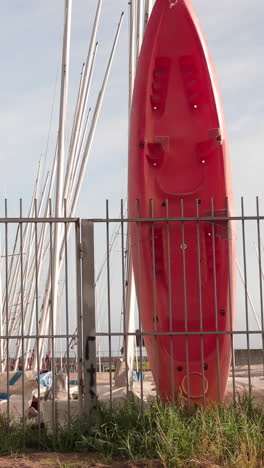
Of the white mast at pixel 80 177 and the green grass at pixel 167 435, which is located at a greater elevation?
the white mast at pixel 80 177

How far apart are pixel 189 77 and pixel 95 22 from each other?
11053mm

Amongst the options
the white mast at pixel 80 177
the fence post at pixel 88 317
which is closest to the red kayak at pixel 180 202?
the fence post at pixel 88 317

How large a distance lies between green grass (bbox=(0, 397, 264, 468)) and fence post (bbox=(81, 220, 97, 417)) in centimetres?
19

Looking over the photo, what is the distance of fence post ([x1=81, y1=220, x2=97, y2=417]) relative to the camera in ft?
26.5

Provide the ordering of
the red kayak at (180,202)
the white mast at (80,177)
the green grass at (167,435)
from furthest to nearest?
the white mast at (80,177), the red kayak at (180,202), the green grass at (167,435)

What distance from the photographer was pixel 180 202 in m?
8.92

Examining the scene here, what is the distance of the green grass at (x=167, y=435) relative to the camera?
7.23 m

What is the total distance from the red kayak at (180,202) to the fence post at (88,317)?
545mm

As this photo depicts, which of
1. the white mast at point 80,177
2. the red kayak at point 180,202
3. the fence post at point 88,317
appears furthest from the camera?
the white mast at point 80,177

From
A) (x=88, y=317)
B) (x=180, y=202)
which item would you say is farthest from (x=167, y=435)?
(x=180, y=202)

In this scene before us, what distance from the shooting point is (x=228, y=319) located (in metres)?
8.95

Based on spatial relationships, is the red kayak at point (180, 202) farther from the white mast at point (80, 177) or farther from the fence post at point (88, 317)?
the white mast at point (80, 177)

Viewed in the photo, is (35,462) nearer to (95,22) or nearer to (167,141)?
(167,141)

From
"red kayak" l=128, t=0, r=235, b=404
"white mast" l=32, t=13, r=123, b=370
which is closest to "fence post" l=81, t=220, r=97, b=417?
"red kayak" l=128, t=0, r=235, b=404
